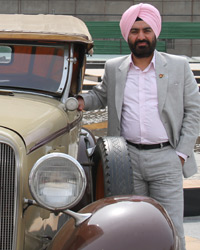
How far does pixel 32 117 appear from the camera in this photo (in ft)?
10.1

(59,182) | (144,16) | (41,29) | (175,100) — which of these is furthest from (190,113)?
(59,182)

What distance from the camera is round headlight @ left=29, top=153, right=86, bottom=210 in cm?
259

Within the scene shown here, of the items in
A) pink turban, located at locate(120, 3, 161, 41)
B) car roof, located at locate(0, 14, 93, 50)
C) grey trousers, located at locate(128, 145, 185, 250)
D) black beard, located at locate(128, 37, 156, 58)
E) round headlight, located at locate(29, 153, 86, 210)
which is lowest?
grey trousers, located at locate(128, 145, 185, 250)

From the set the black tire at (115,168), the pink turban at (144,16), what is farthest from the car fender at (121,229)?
the pink turban at (144,16)

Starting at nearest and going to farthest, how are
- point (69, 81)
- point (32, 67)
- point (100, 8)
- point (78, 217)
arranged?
1. point (78, 217)
2. point (32, 67)
3. point (69, 81)
4. point (100, 8)

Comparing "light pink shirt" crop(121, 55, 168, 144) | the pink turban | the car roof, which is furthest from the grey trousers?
the car roof

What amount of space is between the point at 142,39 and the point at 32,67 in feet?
2.67

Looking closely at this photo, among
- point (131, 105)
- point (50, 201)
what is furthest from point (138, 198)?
point (131, 105)

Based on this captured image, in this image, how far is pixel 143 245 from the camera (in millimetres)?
2486

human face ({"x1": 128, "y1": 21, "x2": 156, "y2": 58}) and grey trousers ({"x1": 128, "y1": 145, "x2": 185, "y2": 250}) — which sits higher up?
human face ({"x1": 128, "y1": 21, "x2": 156, "y2": 58})

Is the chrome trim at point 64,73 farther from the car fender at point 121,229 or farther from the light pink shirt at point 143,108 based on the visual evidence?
the car fender at point 121,229

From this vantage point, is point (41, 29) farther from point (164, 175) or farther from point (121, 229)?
point (121, 229)

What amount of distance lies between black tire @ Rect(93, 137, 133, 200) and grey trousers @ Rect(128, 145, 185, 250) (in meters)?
0.16

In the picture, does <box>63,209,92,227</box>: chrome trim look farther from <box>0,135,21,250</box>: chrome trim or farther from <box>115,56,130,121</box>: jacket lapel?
<box>115,56,130,121</box>: jacket lapel
